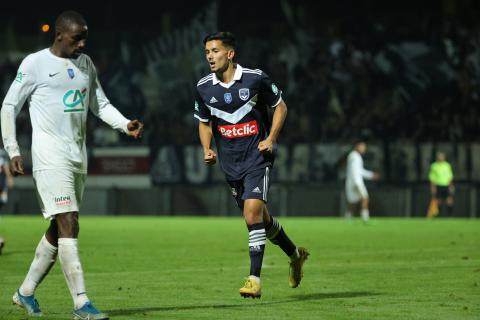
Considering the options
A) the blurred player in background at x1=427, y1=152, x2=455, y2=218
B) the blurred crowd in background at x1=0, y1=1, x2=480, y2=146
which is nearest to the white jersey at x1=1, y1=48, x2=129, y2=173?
the blurred player in background at x1=427, y1=152, x2=455, y2=218

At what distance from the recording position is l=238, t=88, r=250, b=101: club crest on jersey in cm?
1020

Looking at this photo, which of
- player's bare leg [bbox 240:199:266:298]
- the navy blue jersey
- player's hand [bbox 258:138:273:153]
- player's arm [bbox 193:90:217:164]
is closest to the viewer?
player's bare leg [bbox 240:199:266:298]

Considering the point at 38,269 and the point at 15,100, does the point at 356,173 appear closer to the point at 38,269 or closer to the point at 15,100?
the point at 38,269

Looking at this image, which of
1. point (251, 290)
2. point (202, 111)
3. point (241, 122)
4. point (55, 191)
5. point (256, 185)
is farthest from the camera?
point (202, 111)

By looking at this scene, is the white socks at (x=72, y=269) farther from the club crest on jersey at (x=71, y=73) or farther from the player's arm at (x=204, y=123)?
the player's arm at (x=204, y=123)

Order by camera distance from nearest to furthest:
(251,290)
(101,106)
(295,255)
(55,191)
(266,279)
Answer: (55,191) → (101,106) → (251,290) → (295,255) → (266,279)

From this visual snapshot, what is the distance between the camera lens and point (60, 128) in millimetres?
8422

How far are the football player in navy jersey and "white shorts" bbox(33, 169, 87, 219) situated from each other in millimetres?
1971

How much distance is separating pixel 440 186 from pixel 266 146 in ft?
89.4

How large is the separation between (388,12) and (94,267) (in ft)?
99.1

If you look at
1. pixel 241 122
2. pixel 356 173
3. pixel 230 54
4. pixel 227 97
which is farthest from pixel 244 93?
pixel 356 173

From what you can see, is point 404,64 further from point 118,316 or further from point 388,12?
point 118,316

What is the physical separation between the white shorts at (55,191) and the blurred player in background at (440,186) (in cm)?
2855

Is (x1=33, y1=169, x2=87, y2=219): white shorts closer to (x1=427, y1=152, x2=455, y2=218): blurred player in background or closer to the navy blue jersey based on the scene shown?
the navy blue jersey
